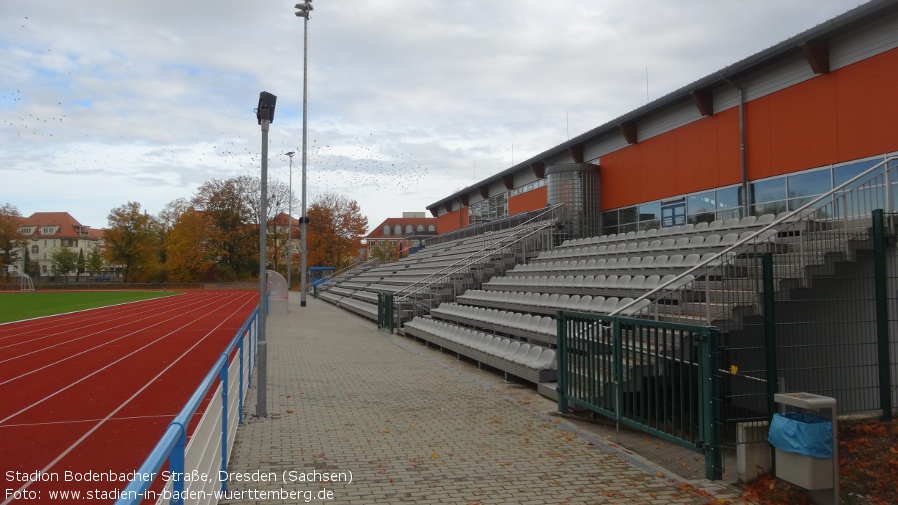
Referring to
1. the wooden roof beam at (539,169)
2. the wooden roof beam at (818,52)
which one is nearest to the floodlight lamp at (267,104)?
the wooden roof beam at (818,52)

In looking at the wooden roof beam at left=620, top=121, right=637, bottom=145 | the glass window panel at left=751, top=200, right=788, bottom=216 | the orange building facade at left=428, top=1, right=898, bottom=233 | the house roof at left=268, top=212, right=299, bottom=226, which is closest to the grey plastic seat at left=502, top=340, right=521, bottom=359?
the glass window panel at left=751, top=200, right=788, bottom=216

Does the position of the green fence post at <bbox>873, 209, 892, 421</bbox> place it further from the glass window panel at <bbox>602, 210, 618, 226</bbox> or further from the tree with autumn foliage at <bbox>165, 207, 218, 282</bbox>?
the tree with autumn foliage at <bbox>165, 207, 218, 282</bbox>

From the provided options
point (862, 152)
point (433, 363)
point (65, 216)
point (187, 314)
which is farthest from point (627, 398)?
point (65, 216)

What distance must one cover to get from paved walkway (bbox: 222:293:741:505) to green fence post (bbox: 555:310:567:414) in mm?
260

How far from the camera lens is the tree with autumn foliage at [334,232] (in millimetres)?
71688

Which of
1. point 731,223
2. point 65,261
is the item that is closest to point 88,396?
point 731,223

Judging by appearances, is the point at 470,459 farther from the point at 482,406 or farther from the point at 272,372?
the point at 272,372

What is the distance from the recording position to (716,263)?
1036cm

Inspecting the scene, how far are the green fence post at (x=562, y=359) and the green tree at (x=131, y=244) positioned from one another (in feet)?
248

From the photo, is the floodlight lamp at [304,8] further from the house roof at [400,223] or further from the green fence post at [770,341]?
the house roof at [400,223]

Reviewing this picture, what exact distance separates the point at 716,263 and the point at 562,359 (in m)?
3.73

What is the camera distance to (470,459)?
21.3 feet

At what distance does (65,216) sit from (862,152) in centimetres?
13806

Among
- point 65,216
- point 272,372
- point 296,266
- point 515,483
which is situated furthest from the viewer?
point 65,216
